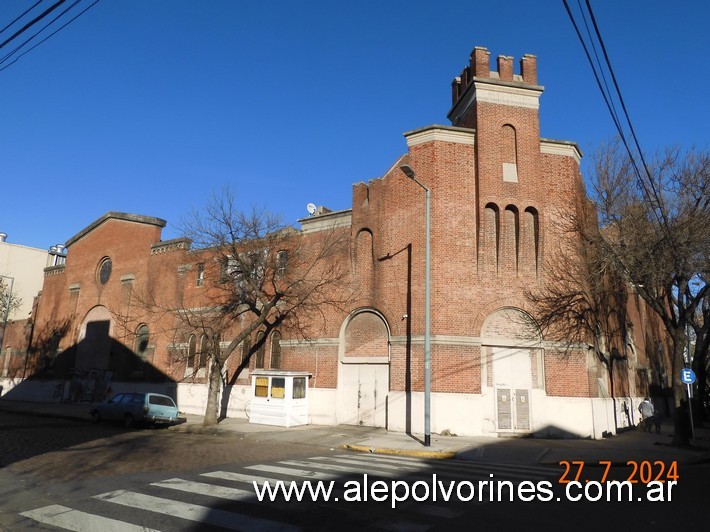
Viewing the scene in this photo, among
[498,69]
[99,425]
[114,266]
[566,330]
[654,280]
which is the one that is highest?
[498,69]

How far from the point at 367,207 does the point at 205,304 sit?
38.1ft

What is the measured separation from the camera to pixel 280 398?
22.6 m

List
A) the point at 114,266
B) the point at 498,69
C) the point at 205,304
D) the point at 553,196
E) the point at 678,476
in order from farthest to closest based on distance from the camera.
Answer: the point at 114,266 < the point at 205,304 < the point at 498,69 < the point at 553,196 < the point at 678,476

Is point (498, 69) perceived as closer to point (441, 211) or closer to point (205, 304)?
point (441, 211)

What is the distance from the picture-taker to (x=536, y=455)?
48.2ft

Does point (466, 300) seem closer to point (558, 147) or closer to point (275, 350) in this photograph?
Answer: point (558, 147)

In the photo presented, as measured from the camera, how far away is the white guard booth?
22.4m

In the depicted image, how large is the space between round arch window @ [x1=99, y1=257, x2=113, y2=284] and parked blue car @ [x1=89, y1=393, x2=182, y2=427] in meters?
15.1

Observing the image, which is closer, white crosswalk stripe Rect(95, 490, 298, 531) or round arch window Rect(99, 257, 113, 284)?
white crosswalk stripe Rect(95, 490, 298, 531)

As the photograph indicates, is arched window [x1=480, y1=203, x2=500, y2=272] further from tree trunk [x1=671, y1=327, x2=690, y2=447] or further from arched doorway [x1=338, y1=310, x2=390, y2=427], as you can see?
tree trunk [x1=671, y1=327, x2=690, y2=447]

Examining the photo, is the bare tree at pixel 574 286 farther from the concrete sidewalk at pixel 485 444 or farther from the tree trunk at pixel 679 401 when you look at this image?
the concrete sidewalk at pixel 485 444

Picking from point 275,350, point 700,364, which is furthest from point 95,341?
point 700,364

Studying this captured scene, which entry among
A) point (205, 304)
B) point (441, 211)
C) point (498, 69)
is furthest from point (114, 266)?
point (498, 69)

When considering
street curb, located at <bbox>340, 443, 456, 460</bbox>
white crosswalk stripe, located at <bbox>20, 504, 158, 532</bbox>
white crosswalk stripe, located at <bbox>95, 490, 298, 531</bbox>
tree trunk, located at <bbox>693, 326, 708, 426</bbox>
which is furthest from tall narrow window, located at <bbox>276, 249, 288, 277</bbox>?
tree trunk, located at <bbox>693, 326, 708, 426</bbox>
